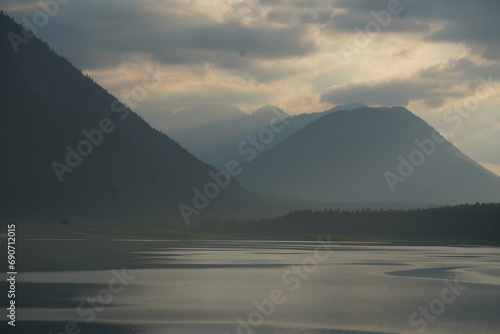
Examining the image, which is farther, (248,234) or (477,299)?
(248,234)

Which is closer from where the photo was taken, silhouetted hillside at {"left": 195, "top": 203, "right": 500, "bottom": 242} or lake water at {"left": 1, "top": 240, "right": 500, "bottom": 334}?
lake water at {"left": 1, "top": 240, "right": 500, "bottom": 334}

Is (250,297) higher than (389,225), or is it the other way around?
(389,225)

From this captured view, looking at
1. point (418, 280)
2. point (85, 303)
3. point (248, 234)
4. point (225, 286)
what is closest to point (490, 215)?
point (248, 234)

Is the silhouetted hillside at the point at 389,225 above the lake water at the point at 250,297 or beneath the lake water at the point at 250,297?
above

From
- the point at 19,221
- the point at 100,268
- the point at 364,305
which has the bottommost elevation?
the point at 364,305

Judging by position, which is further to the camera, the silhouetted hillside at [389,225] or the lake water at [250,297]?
the silhouetted hillside at [389,225]

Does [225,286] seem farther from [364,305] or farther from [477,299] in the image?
[477,299]

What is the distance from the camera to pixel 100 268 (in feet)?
159

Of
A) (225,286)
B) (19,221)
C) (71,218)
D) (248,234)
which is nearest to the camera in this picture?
(225,286)

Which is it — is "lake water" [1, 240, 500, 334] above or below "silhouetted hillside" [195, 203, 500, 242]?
below

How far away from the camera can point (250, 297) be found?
35688 mm

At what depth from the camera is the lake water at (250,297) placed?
28359 millimetres

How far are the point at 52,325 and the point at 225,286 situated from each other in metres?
13.9

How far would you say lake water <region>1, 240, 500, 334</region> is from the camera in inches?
1117
